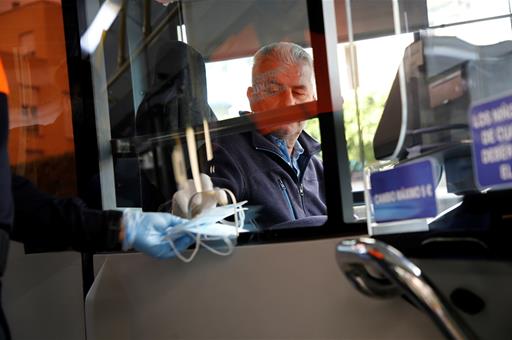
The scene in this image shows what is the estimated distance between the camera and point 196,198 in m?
1.48

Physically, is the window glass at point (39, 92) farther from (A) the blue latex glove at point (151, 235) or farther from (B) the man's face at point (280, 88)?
(B) the man's face at point (280, 88)

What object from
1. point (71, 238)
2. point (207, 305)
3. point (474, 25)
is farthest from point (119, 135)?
point (474, 25)

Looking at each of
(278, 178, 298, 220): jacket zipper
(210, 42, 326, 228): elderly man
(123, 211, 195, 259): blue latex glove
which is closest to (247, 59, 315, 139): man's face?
(210, 42, 326, 228): elderly man

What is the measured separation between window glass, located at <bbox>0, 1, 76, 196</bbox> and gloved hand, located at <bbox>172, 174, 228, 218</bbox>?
0.93ft

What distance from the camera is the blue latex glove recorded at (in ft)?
4.44

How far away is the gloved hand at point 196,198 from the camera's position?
1456mm

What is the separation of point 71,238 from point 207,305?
0.32 m

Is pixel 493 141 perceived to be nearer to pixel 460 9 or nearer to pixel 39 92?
pixel 460 9

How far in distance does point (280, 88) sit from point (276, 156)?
0.19 metres

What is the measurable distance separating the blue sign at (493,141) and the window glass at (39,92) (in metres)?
1.03

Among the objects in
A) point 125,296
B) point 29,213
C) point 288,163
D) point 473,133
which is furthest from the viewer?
point 288,163

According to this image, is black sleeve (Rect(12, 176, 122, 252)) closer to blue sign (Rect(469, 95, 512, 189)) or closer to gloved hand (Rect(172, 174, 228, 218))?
gloved hand (Rect(172, 174, 228, 218))

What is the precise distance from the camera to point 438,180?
3.41 feet

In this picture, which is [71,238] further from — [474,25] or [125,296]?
[474,25]
